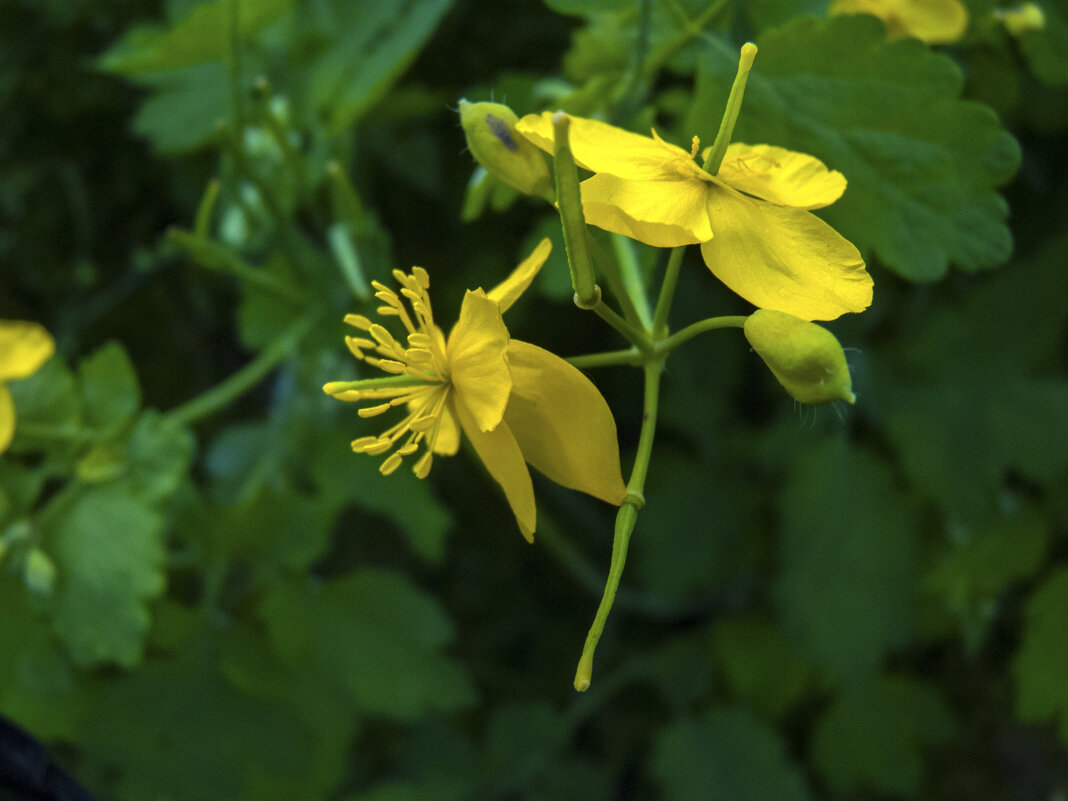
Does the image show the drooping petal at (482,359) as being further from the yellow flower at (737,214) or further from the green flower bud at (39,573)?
the green flower bud at (39,573)

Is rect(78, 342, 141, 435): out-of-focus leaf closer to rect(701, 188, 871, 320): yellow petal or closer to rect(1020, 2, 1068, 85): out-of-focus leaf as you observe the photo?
rect(701, 188, 871, 320): yellow petal

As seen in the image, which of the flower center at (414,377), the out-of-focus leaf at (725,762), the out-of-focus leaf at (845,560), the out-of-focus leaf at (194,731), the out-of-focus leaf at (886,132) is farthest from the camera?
the out-of-focus leaf at (725,762)

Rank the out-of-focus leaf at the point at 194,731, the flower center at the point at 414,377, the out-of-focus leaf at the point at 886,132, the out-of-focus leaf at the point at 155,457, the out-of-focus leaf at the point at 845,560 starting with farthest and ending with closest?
the out-of-focus leaf at the point at 845,560, the out-of-focus leaf at the point at 194,731, the out-of-focus leaf at the point at 155,457, the out-of-focus leaf at the point at 886,132, the flower center at the point at 414,377

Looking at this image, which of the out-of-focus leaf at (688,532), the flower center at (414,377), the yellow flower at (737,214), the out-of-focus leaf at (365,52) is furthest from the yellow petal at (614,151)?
the out-of-focus leaf at (688,532)

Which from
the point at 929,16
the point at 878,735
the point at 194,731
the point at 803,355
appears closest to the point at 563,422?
the point at 803,355

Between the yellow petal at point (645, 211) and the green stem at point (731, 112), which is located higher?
the green stem at point (731, 112)

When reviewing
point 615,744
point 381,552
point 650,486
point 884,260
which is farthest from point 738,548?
point 884,260

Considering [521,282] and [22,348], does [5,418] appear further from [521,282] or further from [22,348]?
[521,282]
